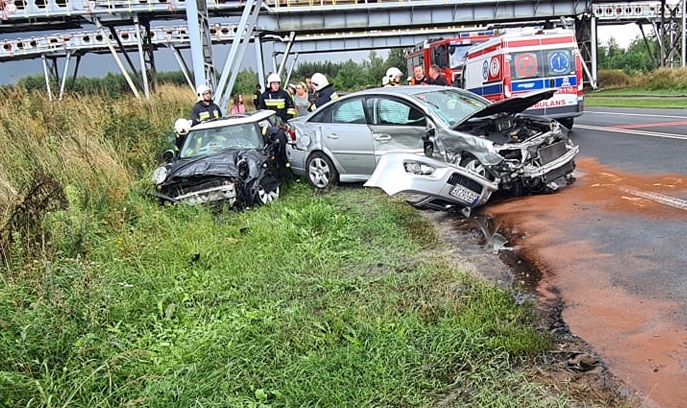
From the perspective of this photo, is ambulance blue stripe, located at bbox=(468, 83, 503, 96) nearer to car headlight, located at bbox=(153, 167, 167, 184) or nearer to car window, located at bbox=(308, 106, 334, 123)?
car window, located at bbox=(308, 106, 334, 123)

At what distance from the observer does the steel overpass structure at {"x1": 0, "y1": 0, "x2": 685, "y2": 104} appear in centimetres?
1858

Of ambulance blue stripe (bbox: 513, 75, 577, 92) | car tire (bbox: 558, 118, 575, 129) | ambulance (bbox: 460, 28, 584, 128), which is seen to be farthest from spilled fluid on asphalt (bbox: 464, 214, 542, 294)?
car tire (bbox: 558, 118, 575, 129)

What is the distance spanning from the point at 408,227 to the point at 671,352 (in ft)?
11.3

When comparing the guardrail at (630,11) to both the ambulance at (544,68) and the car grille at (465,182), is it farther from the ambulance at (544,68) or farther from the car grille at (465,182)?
the car grille at (465,182)

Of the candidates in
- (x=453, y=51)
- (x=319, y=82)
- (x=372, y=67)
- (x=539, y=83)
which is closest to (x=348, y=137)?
(x=319, y=82)

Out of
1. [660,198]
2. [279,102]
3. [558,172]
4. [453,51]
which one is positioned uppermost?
[453,51]

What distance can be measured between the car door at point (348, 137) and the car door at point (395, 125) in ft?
0.56

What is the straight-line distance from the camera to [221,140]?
30.0ft

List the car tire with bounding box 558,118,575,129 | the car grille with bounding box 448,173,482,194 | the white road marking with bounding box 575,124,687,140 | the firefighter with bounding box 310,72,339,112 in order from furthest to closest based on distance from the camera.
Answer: the car tire with bounding box 558,118,575,129 → the firefighter with bounding box 310,72,339,112 → the white road marking with bounding box 575,124,687,140 → the car grille with bounding box 448,173,482,194

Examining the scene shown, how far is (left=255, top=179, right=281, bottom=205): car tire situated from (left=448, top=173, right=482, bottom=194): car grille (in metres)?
Result: 3.02

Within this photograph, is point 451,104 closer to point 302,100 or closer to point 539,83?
point 539,83

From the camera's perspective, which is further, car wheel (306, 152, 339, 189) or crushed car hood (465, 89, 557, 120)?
car wheel (306, 152, 339, 189)

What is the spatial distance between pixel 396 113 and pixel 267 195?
2277 mm

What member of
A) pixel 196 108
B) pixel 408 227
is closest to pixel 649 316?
pixel 408 227
